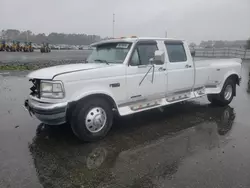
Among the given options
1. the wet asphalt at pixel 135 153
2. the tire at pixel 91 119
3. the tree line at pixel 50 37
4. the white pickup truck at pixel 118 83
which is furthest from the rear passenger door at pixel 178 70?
the tree line at pixel 50 37

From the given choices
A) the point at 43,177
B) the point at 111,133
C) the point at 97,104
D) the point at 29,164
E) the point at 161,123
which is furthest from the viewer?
the point at 161,123

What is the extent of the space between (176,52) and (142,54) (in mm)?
1273

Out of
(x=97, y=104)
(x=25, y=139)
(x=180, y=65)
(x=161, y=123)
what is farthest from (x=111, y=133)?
(x=180, y=65)

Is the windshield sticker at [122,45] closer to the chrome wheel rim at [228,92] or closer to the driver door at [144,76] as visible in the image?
the driver door at [144,76]

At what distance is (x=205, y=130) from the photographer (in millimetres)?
5148

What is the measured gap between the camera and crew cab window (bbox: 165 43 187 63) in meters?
5.81

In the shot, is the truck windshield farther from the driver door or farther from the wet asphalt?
the wet asphalt

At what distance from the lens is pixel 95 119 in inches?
174

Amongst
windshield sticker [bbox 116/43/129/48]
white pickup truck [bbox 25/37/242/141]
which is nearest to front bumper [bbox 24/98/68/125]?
white pickup truck [bbox 25/37/242/141]

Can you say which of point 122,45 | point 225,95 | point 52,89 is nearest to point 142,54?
point 122,45

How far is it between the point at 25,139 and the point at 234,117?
5067 mm

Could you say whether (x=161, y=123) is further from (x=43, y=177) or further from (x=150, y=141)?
(x=43, y=177)

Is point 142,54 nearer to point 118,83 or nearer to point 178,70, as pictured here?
point 118,83

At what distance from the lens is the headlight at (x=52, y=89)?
405 cm
